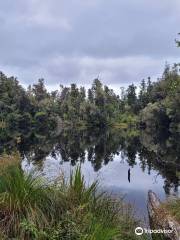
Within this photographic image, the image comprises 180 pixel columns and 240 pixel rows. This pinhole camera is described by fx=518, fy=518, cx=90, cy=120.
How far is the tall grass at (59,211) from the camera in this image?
9141mm

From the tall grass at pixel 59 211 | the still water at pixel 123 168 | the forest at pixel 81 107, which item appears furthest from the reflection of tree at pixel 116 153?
the forest at pixel 81 107

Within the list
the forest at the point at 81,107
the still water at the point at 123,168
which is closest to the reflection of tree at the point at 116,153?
the still water at the point at 123,168

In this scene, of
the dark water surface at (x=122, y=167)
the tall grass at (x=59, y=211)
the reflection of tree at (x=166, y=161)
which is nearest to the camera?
the tall grass at (x=59, y=211)

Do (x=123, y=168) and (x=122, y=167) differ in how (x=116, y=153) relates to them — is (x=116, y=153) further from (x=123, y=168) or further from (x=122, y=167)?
(x=123, y=168)

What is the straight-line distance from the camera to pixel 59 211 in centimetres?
974

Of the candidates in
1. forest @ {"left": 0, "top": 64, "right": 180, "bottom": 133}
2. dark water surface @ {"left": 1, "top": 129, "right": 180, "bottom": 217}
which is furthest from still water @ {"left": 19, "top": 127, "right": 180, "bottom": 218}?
forest @ {"left": 0, "top": 64, "right": 180, "bottom": 133}

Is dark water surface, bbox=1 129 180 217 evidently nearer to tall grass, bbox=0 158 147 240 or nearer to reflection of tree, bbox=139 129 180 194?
reflection of tree, bbox=139 129 180 194

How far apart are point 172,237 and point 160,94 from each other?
9878 centimetres

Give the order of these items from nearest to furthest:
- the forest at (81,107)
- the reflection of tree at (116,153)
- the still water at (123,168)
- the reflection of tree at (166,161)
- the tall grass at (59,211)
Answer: the tall grass at (59,211) → the still water at (123,168) → the reflection of tree at (166,161) → the reflection of tree at (116,153) → the forest at (81,107)

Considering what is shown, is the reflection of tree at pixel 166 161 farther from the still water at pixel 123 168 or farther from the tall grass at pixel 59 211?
the tall grass at pixel 59 211

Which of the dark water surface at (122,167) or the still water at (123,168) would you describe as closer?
the still water at (123,168)

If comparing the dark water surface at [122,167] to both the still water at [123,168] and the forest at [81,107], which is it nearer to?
the still water at [123,168]

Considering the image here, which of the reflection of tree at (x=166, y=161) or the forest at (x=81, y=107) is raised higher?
the forest at (x=81, y=107)

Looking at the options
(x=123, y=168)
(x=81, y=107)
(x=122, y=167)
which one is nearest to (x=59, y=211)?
(x=123, y=168)
